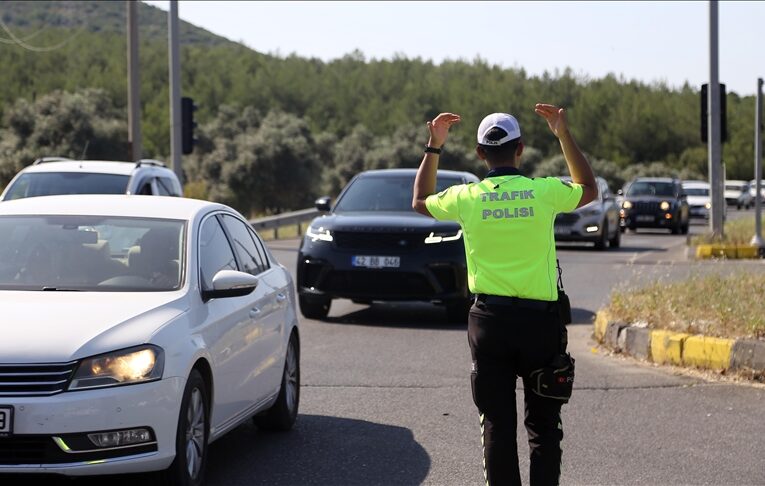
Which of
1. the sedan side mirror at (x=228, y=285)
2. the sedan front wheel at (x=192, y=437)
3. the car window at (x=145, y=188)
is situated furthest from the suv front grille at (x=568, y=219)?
the sedan front wheel at (x=192, y=437)

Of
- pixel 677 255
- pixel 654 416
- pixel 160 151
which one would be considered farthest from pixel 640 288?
pixel 160 151

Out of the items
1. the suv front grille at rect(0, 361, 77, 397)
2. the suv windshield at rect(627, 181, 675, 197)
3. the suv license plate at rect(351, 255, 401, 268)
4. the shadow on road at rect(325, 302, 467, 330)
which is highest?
the suv windshield at rect(627, 181, 675, 197)

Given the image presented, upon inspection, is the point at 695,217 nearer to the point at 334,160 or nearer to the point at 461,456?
the point at 334,160

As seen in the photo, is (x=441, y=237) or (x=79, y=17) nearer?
(x=441, y=237)

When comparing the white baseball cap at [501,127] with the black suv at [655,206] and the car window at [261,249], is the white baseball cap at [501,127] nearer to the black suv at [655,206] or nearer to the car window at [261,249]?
the car window at [261,249]

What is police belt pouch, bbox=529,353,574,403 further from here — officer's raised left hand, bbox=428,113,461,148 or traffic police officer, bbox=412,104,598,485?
officer's raised left hand, bbox=428,113,461,148

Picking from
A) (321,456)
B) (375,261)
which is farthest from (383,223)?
(321,456)

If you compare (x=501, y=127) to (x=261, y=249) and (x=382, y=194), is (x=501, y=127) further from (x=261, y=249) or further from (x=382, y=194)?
(x=382, y=194)

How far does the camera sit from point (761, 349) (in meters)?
10.2

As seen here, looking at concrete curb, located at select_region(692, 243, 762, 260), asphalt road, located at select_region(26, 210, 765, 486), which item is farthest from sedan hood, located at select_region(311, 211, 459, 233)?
concrete curb, located at select_region(692, 243, 762, 260)

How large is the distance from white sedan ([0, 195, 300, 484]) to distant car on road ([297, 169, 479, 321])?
5355 millimetres

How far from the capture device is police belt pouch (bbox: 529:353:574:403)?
5711 millimetres

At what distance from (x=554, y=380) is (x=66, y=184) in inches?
483

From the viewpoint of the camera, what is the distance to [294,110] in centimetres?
12200
